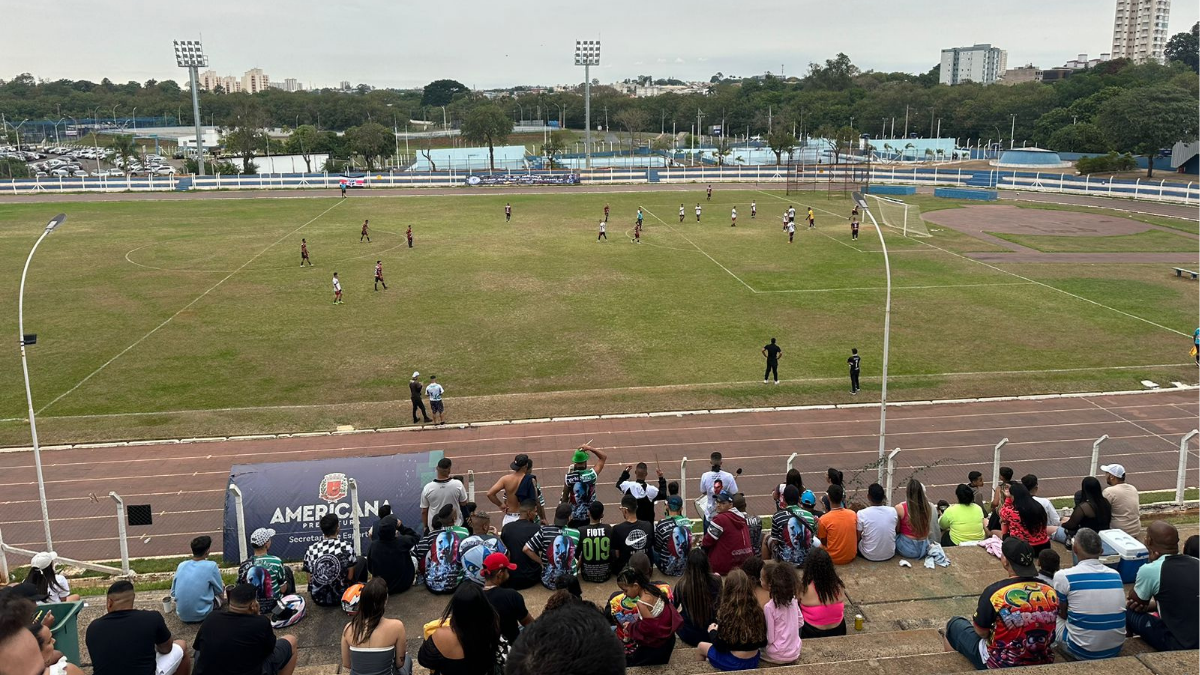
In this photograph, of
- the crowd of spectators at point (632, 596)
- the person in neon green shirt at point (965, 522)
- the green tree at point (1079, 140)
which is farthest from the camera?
the green tree at point (1079, 140)

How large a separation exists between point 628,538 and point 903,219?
173 ft

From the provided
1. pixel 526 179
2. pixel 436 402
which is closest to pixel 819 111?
pixel 526 179

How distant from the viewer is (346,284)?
38.3 metres

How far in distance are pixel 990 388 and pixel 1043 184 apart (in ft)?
200

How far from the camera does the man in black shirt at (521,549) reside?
972cm


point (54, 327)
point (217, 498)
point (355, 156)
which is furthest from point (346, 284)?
point (355, 156)

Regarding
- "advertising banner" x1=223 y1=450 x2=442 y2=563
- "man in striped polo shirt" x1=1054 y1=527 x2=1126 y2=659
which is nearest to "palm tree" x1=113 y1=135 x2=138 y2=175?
"advertising banner" x1=223 y1=450 x2=442 y2=563

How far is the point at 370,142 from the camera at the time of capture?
107 metres

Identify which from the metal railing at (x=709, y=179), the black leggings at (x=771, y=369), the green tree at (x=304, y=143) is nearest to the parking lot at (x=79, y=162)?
the green tree at (x=304, y=143)

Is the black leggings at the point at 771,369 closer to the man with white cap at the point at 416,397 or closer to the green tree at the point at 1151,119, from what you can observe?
the man with white cap at the point at 416,397

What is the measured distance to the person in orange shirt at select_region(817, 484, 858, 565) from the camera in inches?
411

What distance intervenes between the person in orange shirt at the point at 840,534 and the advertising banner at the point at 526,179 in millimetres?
77007

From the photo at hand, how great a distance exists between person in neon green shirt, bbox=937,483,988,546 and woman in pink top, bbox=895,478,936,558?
3.60 ft

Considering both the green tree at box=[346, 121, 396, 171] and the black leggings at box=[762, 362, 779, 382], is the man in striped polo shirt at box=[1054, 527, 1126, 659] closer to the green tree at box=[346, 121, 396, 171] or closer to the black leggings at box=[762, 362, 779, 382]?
the black leggings at box=[762, 362, 779, 382]
